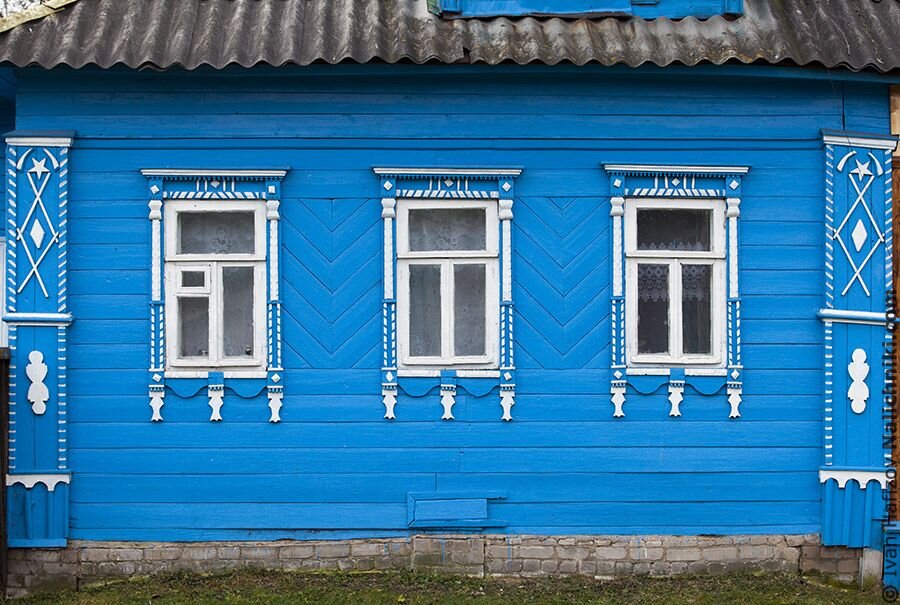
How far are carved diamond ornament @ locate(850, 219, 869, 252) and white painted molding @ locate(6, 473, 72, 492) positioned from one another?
5.65 meters

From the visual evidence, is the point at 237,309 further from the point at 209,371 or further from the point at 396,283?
the point at 396,283

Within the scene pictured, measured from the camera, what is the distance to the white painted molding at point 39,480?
22.4ft

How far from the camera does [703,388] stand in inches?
275

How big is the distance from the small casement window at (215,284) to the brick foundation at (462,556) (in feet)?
4.31

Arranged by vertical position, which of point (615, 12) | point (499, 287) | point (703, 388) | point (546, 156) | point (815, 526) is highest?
point (615, 12)

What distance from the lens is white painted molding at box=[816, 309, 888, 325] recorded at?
22.7 feet

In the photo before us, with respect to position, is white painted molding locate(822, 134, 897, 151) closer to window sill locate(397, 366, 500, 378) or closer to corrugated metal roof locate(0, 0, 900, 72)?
corrugated metal roof locate(0, 0, 900, 72)

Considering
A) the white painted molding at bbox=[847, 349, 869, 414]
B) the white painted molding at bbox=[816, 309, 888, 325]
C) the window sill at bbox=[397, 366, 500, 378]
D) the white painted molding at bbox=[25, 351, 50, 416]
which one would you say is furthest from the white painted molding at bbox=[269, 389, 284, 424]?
the white painted molding at bbox=[847, 349, 869, 414]

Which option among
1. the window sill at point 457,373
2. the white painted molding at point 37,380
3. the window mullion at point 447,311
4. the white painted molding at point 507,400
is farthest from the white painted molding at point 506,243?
the white painted molding at point 37,380

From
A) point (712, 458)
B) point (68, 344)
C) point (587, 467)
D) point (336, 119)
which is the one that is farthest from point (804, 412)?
point (68, 344)

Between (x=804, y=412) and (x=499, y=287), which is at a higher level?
(x=499, y=287)

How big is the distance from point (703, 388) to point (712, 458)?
497 millimetres

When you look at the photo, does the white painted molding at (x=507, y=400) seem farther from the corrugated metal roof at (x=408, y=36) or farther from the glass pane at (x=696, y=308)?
the corrugated metal roof at (x=408, y=36)

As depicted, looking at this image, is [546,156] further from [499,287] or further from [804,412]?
[804,412]
